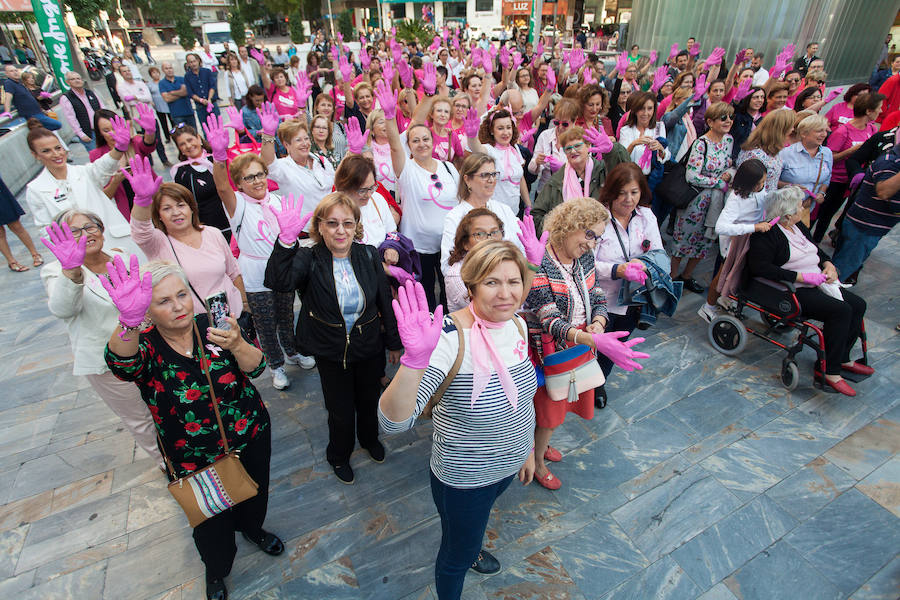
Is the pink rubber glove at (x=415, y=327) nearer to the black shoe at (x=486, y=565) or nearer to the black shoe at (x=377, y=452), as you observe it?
the black shoe at (x=486, y=565)

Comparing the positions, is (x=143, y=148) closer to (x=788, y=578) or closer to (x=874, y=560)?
(x=788, y=578)

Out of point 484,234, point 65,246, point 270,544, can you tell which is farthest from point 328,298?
point 270,544

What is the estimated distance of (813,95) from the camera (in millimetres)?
5676

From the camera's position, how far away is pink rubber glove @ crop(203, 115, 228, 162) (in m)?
3.15

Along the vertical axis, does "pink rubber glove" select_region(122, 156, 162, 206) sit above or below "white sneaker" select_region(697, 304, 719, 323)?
above

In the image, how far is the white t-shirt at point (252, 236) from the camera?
2.99m

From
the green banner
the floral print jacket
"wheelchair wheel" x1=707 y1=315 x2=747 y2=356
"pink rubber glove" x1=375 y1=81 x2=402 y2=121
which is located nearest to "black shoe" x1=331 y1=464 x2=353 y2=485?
the floral print jacket

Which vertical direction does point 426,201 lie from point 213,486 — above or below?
above

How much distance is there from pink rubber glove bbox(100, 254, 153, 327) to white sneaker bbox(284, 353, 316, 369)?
2132 millimetres

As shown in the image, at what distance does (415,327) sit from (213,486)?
4.03ft

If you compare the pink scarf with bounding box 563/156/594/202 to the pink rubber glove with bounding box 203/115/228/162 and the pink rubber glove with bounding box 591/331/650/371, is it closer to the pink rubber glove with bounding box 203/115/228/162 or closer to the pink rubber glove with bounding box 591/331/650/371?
the pink rubber glove with bounding box 591/331/650/371

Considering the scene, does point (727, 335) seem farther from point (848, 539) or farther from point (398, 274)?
point (398, 274)

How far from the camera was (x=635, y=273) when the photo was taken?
110 inches

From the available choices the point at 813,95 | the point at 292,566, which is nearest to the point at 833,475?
the point at 292,566
